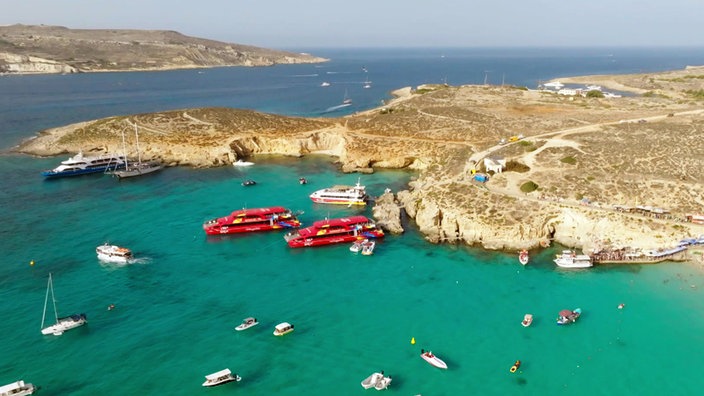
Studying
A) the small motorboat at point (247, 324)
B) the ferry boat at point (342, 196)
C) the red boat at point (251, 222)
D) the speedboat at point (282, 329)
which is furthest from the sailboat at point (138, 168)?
the speedboat at point (282, 329)

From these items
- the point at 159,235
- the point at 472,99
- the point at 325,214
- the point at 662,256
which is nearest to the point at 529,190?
the point at 662,256

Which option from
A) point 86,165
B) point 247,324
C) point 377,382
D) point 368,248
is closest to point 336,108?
point 86,165

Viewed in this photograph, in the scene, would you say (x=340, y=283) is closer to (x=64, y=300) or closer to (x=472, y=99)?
(x=64, y=300)

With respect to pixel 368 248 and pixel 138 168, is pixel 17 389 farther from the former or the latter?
pixel 138 168

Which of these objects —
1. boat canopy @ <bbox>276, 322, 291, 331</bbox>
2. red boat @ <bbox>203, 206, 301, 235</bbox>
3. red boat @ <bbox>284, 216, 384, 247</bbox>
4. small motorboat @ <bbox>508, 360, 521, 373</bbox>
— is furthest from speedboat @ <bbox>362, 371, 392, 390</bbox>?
red boat @ <bbox>203, 206, 301, 235</bbox>

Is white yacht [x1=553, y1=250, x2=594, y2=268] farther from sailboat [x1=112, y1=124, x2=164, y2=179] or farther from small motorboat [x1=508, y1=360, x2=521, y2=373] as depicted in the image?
sailboat [x1=112, y1=124, x2=164, y2=179]
